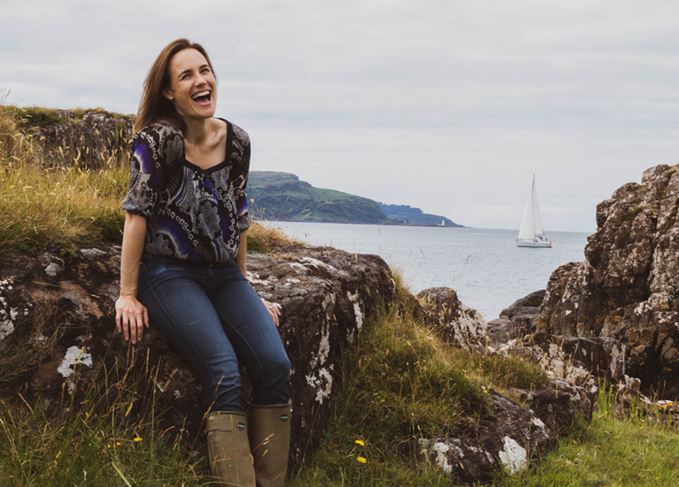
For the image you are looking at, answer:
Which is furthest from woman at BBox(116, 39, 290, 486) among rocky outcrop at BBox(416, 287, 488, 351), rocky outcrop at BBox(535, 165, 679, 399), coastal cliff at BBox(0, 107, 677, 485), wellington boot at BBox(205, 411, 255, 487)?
rocky outcrop at BBox(535, 165, 679, 399)

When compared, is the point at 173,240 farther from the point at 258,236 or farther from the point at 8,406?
the point at 258,236

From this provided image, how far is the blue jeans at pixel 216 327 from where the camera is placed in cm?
497

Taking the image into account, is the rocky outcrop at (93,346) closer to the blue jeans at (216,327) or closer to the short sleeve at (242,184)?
the blue jeans at (216,327)

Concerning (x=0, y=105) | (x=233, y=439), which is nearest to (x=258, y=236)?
(x=233, y=439)

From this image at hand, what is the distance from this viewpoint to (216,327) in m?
5.05

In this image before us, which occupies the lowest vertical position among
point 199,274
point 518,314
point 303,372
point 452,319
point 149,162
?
point 518,314

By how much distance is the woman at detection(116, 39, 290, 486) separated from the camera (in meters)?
4.96

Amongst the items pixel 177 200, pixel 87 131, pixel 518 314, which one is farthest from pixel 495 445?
pixel 518 314

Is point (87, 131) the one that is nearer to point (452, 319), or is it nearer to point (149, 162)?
point (452, 319)

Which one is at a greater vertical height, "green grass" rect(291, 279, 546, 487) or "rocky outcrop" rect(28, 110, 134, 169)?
"rocky outcrop" rect(28, 110, 134, 169)

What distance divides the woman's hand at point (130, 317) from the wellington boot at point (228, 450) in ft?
2.67

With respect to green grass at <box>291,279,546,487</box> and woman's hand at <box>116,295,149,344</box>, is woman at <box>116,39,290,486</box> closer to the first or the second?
woman's hand at <box>116,295,149,344</box>

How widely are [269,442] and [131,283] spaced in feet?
5.00

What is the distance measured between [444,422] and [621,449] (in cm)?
239
